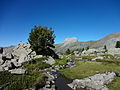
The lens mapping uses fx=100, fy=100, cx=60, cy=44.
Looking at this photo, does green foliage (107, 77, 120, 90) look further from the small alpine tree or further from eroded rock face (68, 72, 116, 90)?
the small alpine tree

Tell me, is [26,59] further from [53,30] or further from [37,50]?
[53,30]

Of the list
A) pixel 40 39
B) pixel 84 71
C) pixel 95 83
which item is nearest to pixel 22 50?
pixel 40 39

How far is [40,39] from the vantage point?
52812mm

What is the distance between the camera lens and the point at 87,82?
61.2 feet

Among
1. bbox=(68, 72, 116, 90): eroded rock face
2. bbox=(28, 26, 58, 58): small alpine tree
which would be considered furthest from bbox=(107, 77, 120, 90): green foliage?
bbox=(28, 26, 58, 58): small alpine tree

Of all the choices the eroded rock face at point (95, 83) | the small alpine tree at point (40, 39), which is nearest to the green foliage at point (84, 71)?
the eroded rock face at point (95, 83)

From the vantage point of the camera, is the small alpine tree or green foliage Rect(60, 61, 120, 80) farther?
the small alpine tree

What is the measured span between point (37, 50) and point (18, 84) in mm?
38164

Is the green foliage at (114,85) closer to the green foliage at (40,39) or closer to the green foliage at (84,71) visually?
the green foliage at (84,71)

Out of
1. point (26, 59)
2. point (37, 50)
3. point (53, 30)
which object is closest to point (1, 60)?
point (26, 59)

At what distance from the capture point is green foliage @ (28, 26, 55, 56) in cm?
5303

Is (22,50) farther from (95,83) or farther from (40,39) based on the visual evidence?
(95,83)

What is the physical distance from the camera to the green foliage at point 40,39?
53.0 meters

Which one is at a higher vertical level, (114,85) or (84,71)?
(84,71)
